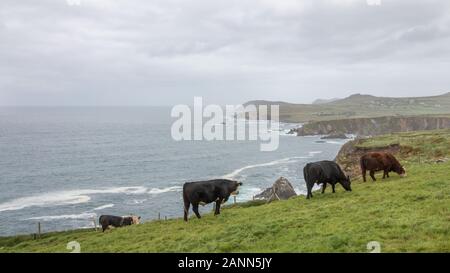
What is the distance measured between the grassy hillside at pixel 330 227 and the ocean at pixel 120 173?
39379 millimetres

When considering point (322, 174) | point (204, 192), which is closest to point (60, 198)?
point (204, 192)

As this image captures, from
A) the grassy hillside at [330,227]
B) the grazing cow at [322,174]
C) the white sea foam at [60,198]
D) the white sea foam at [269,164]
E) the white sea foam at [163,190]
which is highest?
the grazing cow at [322,174]

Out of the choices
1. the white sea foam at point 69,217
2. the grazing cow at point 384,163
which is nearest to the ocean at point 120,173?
the white sea foam at point 69,217

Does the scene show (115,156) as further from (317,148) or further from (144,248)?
(144,248)

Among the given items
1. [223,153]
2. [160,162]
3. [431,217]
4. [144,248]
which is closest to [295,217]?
[431,217]

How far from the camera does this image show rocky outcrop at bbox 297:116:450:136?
594 feet

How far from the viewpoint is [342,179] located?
24.7 meters

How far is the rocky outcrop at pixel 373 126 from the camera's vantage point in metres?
181

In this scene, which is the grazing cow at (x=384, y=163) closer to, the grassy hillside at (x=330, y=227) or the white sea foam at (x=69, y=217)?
the grassy hillside at (x=330, y=227)

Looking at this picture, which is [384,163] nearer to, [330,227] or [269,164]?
[330,227]

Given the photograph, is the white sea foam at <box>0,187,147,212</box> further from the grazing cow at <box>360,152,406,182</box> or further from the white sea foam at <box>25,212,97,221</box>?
the grazing cow at <box>360,152,406,182</box>

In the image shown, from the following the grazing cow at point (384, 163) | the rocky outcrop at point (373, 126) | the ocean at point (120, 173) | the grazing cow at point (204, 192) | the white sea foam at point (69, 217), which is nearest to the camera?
the grazing cow at point (204, 192)

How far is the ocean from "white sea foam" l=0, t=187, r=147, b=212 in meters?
0.18
